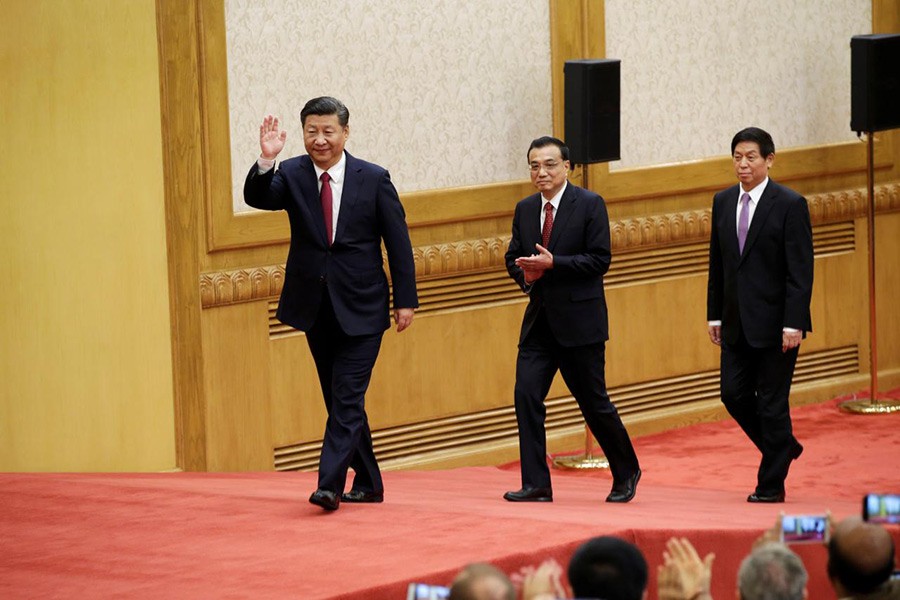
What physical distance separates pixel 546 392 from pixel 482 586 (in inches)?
117

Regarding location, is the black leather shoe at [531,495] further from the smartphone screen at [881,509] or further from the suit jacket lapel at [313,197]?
the smartphone screen at [881,509]

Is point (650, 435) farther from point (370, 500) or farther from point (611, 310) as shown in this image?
point (370, 500)

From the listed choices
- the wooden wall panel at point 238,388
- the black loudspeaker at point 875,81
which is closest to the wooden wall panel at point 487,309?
the wooden wall panel at point 238,388

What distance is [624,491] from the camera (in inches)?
229

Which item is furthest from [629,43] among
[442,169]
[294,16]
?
[294,16]

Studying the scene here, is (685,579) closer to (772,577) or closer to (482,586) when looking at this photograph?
(772,577)

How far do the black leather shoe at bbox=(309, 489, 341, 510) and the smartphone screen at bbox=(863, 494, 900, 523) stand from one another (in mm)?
2361

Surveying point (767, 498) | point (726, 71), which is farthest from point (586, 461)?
point (726, 71)

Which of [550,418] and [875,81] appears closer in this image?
[550,418]

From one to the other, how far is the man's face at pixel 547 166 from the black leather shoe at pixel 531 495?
108cm

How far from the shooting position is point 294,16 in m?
6.72

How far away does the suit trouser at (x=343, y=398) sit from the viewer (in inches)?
204

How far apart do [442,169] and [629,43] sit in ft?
4.11

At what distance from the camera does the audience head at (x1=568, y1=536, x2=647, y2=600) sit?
295 cm
